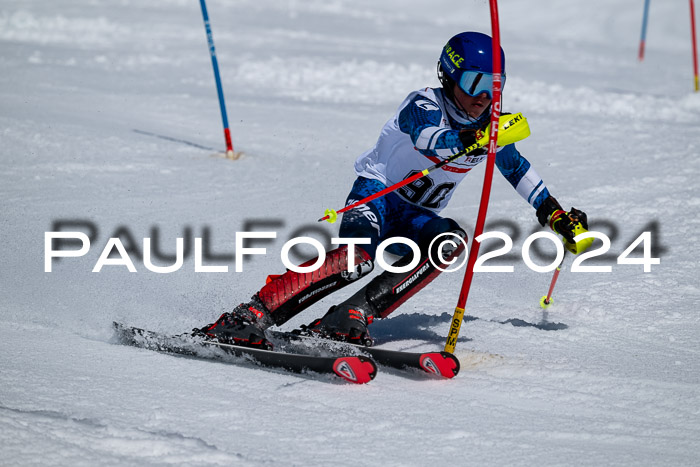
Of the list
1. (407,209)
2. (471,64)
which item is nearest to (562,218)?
(407,209)

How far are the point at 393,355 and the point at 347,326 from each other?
0.98 ft

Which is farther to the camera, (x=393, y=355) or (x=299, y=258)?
(x=299, y=258)

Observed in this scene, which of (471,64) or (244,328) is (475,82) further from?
(244,328)

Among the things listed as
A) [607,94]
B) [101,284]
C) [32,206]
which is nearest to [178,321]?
[101,284]

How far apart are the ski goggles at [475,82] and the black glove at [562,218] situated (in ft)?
2.32

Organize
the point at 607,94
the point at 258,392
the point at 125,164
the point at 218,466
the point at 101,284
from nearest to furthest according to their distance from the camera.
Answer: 1. the point at 218,466
2. the point at 258,392
3. the point at 101,284
4. the point at 125,164
5. the point at 607,94

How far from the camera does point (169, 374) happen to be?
3.52 meters

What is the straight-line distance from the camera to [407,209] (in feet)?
13.4

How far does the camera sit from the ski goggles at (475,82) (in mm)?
3621

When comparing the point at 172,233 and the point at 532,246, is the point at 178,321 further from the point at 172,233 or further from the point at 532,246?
the point at 532,246

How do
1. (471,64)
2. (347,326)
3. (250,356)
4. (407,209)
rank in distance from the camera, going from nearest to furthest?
(471,64) < (250,356) < (347,326) < (407,209)

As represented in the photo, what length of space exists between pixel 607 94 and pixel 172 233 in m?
7.51

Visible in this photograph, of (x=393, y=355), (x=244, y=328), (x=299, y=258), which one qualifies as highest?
(x=299, y=258)

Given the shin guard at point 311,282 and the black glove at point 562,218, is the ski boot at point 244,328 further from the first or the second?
the black glove at point 562,218
